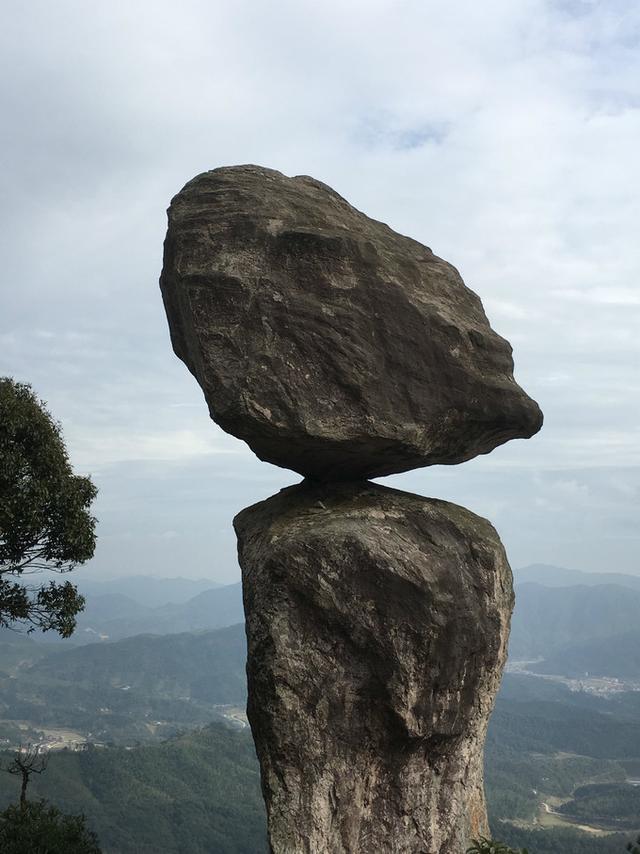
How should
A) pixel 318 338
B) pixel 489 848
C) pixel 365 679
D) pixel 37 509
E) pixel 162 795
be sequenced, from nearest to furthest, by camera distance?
pixel 365 679 < pixel 489 848 < pixel 318 338 < pixel 37 509 < pixel 162 795

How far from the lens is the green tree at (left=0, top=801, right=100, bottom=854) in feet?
54.7

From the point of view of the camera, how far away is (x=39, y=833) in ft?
56.6

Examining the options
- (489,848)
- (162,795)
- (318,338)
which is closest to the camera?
(489,848)

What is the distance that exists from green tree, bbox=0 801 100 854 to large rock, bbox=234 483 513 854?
8.86 meters

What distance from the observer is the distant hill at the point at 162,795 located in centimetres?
10650

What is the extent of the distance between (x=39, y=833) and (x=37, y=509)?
25.4 feet

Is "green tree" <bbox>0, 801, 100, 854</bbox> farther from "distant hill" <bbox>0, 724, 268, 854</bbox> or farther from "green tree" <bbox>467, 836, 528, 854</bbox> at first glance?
"distant hill" <bbox>0, 724, 268, 854</bbox>

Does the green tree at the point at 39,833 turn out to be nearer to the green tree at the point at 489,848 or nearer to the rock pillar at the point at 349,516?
the rock pillar at the point at 349,516

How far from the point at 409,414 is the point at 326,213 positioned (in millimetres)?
4034

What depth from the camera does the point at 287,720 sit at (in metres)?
10.9

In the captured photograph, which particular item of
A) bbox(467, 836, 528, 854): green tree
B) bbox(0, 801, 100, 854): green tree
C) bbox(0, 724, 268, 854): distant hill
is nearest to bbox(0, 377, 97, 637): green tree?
bbox(0, 801, 100, 854): green tree

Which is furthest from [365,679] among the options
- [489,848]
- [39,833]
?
[39,833]

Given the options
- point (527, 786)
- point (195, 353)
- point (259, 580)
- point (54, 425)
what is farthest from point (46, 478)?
point (527, 786)

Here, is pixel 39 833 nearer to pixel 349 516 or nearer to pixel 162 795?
pixel 349 516
